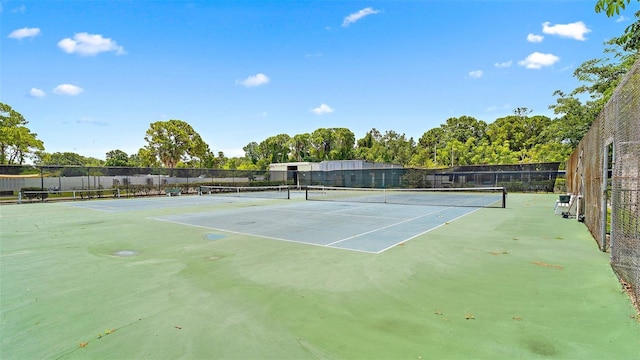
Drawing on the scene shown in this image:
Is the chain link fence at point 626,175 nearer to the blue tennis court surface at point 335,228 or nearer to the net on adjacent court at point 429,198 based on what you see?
the blue tennis court surface at point 335,228

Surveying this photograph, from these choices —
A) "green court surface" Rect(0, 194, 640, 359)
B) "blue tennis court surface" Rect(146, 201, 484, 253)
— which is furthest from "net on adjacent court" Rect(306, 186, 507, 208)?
"green court surface" Rect(0, 194, 640, 359)

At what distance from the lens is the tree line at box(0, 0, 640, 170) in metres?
19.7

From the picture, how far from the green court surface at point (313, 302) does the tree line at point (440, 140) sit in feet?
9.49

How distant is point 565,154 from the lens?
32.0m

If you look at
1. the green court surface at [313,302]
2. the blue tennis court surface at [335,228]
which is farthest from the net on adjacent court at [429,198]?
the green court surface at [313,302]

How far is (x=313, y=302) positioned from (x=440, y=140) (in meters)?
74.4

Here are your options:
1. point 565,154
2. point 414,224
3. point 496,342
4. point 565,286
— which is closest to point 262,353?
point 496,342

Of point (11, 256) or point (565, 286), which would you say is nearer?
point (565, 286)

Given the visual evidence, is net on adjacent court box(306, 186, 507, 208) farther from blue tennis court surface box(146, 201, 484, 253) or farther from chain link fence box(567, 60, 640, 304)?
chain link fence box(567, 60, 640, 304)

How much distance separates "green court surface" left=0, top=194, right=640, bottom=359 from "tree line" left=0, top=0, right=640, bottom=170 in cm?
289

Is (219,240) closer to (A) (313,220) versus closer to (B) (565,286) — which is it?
(A) (313,220)

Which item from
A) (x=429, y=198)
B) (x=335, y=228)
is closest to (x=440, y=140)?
(x=429, y=198)

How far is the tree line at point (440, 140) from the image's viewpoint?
64.6ft

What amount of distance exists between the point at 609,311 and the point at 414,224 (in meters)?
6.45
